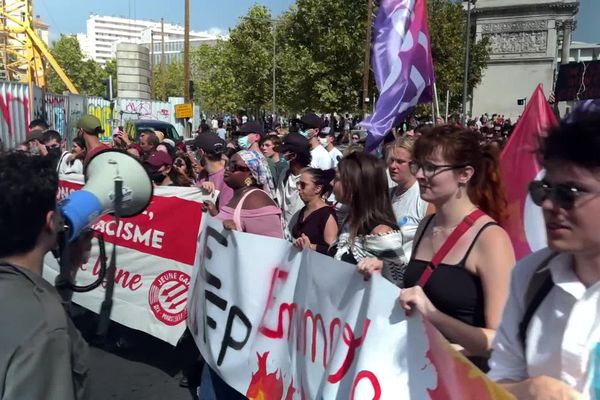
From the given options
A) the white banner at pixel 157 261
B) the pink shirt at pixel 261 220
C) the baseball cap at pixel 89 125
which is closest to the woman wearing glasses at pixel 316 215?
the pink shirt at pixel 261 220

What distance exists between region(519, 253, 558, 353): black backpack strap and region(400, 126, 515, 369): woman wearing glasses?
513 mm

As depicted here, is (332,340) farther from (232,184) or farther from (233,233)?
(232,184)

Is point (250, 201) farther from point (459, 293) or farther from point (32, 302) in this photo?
point (32, 302)

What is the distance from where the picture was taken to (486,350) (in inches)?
80.4

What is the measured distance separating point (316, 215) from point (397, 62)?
2.01 m

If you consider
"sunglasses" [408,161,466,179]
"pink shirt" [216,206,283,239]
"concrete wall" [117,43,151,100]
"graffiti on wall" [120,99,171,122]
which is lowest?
"pink shirt" [216,206,283,239]

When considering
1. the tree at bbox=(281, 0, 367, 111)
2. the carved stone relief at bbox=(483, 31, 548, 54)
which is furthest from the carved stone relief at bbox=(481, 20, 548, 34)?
the tree at bbox=(281, 0, 367, 111)

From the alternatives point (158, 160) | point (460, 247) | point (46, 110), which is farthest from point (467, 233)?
point (46, 110)

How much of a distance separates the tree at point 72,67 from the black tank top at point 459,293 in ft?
257

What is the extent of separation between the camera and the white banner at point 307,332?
192cm

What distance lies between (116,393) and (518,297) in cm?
340

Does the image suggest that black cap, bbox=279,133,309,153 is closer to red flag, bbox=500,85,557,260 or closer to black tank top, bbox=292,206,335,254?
black tank top, bbox=292,206,335,254

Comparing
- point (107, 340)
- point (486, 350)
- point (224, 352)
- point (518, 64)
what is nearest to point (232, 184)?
point (224, 352)

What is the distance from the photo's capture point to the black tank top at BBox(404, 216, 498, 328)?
2.16m
